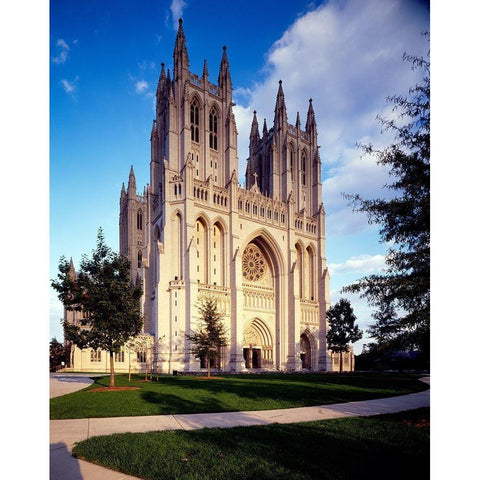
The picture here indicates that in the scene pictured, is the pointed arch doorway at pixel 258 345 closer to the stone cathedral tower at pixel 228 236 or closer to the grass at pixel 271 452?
the stone cathedral tower at pixel 228 236

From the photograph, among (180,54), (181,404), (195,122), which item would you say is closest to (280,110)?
(195,122)

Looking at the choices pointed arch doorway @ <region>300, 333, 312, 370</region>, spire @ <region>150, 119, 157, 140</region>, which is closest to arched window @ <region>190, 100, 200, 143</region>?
spire @ <region>150, 119, 157, 140</region>

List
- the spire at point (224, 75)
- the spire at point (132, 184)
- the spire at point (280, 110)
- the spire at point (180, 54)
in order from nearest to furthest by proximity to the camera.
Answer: the spire at point (180, 54) → the spire at point (224, 75) → the spire at point (280, 110) → the spire at point (132, 184)

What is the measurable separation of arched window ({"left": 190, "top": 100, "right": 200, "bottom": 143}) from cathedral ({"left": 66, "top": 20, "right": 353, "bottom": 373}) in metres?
0.16

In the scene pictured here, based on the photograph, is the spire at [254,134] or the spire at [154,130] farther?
the spire at [254,134]

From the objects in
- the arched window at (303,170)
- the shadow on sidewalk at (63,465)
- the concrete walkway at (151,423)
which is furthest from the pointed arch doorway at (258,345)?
the shadow on sidewalk at (63,465)

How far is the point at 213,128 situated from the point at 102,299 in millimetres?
35066

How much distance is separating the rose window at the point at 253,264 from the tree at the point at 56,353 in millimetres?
25136

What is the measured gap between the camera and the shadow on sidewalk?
A: 4637 mm

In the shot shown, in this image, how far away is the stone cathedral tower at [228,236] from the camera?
3750 centimetres

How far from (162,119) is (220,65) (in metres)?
10.9

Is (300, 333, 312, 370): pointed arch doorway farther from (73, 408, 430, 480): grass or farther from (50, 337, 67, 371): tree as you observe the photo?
(73, 408, 430, 480): grass

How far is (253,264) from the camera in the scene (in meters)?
46.6
